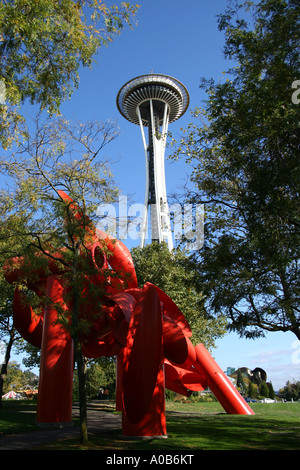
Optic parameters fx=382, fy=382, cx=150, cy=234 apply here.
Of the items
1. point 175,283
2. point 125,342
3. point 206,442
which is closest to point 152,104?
point 175,283

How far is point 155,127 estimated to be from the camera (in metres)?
61.7

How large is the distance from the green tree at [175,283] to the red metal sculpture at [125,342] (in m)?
5.79

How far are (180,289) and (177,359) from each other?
39.8 feet

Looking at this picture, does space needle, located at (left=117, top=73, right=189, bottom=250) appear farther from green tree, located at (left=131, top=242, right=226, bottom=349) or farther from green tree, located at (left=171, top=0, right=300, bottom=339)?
green tree, located at (left=171, top=0, right=300, bottom=339)

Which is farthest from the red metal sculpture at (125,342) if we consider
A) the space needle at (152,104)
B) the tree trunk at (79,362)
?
the space needle at (152,104)

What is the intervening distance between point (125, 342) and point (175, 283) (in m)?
12.6

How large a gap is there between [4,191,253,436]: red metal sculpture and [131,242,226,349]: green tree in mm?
5785

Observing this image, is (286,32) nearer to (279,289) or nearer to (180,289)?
(279,289)

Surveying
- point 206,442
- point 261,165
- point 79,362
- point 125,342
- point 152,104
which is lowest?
point 206,442

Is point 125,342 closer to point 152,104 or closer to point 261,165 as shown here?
point 261,165

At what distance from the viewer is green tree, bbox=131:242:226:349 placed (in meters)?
21.3

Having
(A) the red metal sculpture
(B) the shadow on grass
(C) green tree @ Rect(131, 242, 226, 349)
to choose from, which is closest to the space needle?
(C) green tree @ Rect(131, 242, 226, 349)

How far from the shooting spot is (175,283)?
73.9 feet
